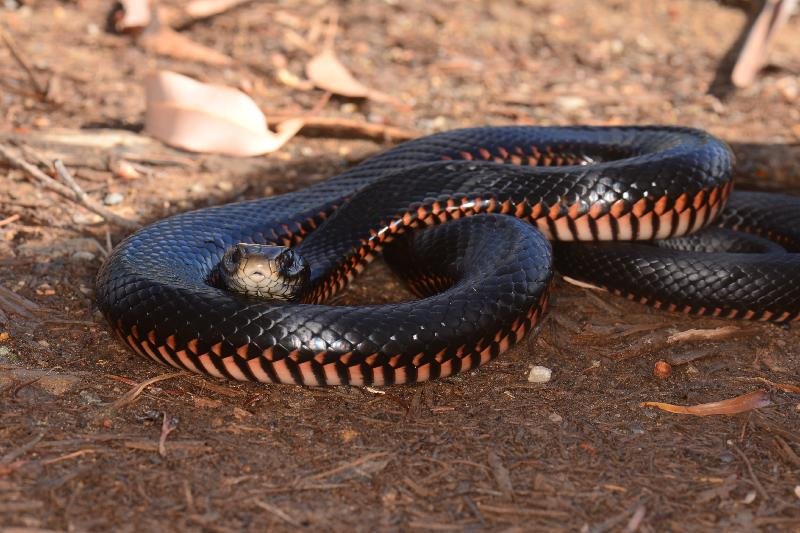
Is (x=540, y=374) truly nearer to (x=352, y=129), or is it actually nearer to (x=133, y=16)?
(x=352, y=129)

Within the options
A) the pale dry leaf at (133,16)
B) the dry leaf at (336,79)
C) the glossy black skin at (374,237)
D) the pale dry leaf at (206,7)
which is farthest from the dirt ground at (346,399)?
the pale dry leaf at (206,7)

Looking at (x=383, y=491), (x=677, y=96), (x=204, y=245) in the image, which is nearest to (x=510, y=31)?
(x=677, y=96)

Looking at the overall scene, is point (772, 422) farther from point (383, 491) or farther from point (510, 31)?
point (510, 31)

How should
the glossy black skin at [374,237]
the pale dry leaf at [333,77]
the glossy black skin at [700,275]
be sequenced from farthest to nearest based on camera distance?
the pale dry leaf at [333,77] → the glossy black skin at [700,275] → the glossy black skin at [374,237]

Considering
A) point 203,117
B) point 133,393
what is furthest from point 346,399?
point 203,117

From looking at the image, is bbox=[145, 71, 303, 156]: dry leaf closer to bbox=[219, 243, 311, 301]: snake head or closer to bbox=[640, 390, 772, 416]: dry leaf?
bbox=[219, 243, 311, 301]: snake head

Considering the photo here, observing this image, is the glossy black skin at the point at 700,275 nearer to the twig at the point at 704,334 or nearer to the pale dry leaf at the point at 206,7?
the twig at the point at 704,334

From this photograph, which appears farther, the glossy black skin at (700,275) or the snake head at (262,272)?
the glossy black skin at (700,275)
